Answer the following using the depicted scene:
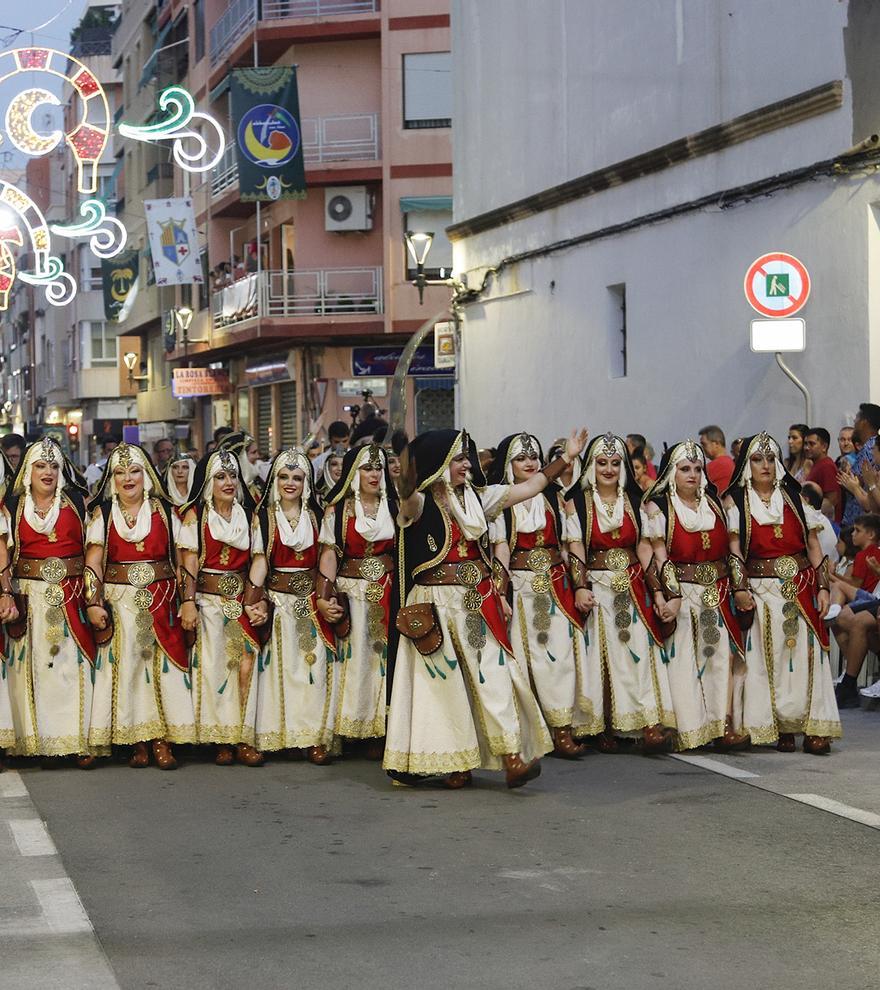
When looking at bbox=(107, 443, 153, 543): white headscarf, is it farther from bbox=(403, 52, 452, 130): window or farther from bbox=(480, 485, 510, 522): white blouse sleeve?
bbox=(403, 52, 452, 130): window

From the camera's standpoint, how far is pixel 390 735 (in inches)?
399

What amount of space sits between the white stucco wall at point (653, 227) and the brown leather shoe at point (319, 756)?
731cm

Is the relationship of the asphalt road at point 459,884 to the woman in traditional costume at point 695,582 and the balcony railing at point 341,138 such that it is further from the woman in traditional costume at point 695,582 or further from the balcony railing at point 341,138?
the balcony railing at point 341,138

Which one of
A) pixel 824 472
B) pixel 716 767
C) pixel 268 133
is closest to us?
pixel 716 767

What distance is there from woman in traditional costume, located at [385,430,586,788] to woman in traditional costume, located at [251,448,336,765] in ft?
3.85

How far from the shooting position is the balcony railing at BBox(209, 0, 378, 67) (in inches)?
1533

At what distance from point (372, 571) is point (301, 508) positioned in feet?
1.89

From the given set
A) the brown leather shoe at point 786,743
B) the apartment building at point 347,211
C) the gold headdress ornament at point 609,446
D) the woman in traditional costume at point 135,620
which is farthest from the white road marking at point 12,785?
the apartment building at point 347,211

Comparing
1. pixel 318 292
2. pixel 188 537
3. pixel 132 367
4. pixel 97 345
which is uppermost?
pixel 97 345

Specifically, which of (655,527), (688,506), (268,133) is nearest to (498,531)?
(655,527)

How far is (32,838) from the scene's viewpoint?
884cm

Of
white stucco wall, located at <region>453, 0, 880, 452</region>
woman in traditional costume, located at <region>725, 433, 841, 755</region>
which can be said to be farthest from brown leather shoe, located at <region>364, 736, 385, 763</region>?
white stucco wall, located at <region>453, 0, 880, 452</region>

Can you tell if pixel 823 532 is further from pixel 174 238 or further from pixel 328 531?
pixel 174 238

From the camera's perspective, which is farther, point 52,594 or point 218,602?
point 218,602
